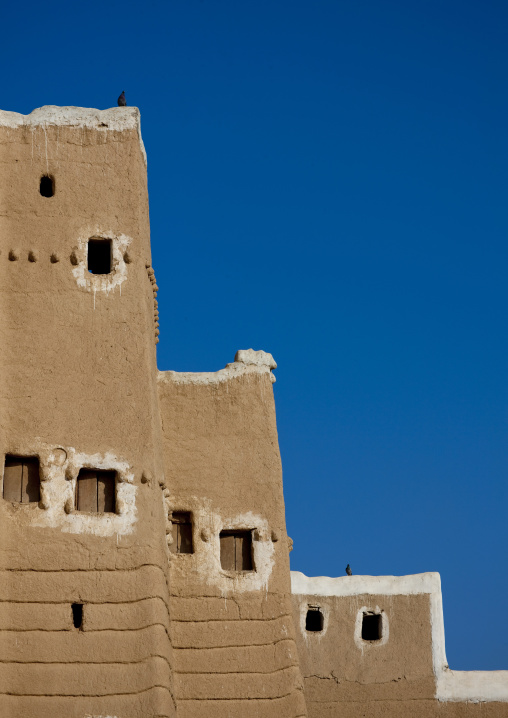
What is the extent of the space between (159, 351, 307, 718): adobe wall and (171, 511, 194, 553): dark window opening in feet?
0.51

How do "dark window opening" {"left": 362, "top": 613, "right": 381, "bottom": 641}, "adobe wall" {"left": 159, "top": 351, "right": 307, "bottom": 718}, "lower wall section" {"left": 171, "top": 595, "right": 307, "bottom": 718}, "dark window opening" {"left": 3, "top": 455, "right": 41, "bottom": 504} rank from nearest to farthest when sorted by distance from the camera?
"dark window opening" {"left": 3, "top": 455, "right": 41, "bottom": 504} < "lower wall section" {"left": 171, "top": 595, "right": 307, "bottom": 718} < "adobe wall" {"left": 159, "top": 351, "right": 307, "bottom": 718} < "dark window opening" {"left": 362, "top": 613, "right": 381, "bottom": 641}

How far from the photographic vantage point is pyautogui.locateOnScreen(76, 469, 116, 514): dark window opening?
18.9 metres

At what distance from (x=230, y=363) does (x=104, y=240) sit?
132 inches

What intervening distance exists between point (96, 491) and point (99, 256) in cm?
413

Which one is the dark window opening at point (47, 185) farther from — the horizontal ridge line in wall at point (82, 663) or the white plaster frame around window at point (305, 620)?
the white plaster frame around window at point (305, 620)

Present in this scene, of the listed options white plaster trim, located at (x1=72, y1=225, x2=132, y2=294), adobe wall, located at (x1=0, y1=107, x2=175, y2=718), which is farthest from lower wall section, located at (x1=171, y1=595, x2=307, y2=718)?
white plaster trim, located at (x1=72, y1=225, x2=132, y2=294)

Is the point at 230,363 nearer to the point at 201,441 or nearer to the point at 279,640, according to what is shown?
the point at 201,441

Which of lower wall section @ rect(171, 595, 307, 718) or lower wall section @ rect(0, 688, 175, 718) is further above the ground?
lower wall section @ rect(171, 595, 307, 718)

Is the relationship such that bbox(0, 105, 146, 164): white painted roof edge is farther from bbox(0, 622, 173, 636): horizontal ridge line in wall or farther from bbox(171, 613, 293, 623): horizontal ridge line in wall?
bbox(0, 622, 173, 636): horizontal ridge line in wall

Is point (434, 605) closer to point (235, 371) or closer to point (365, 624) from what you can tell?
point (365, 624)

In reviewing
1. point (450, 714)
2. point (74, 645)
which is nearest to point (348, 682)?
point (450, 714)

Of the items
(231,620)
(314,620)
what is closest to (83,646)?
(231,620)

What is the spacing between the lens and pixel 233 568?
68.6 ft

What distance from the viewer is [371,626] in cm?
2662
